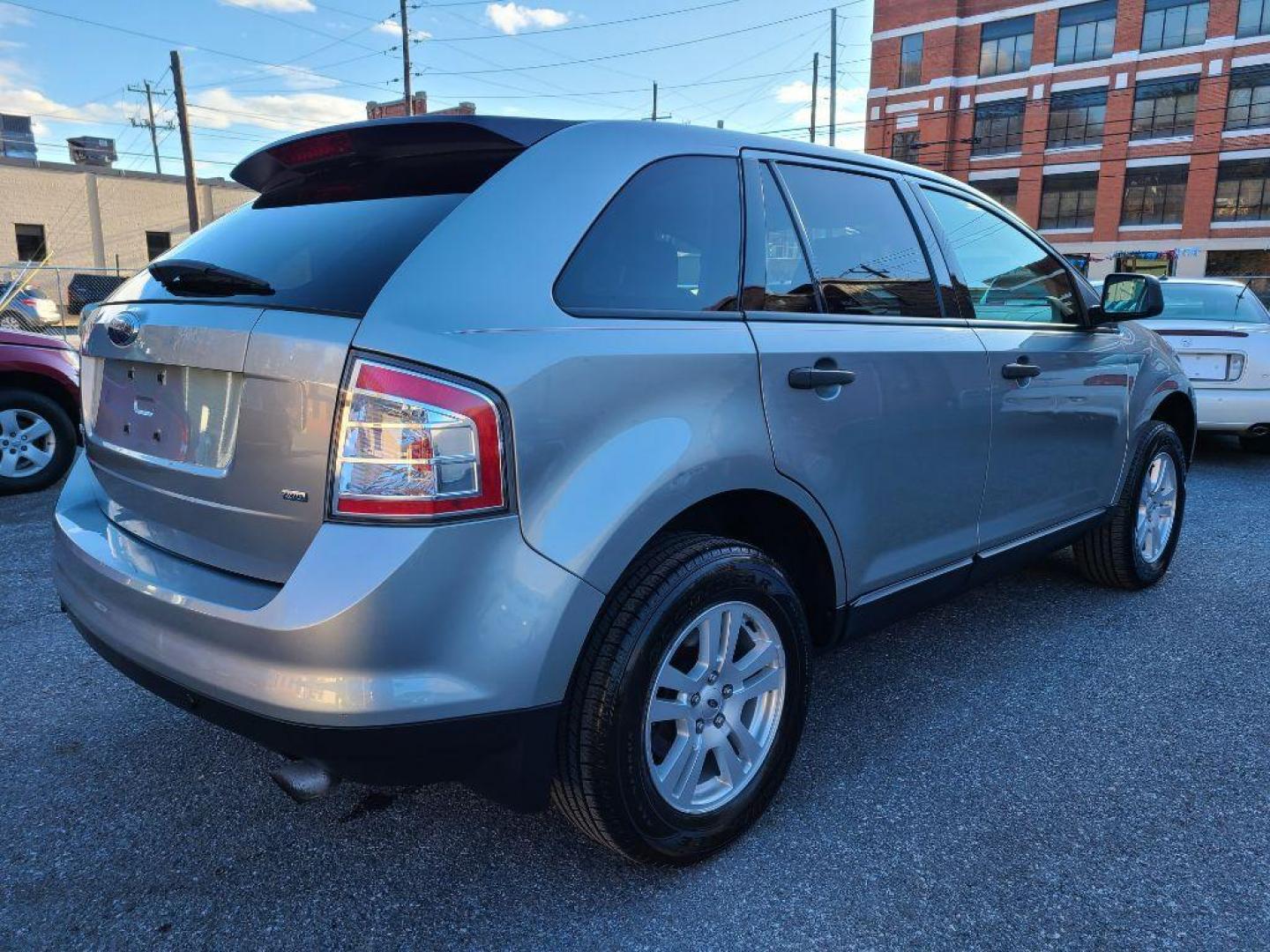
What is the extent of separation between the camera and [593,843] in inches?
90.3

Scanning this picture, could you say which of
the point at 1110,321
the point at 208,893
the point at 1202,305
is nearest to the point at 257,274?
the point at 208,893

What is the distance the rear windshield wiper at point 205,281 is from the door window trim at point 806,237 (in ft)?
3.80

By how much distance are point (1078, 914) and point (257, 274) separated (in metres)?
2.37

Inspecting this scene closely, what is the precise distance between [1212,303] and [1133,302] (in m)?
4.95

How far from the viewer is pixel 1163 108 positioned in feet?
134

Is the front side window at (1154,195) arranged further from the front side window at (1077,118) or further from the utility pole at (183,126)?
the utility pole at (183,126)

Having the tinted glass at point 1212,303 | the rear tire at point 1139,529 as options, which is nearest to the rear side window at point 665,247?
the rear tire at point 1139,529

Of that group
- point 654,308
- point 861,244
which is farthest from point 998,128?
point 654,308

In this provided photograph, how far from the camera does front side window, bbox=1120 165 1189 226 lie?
4053cm

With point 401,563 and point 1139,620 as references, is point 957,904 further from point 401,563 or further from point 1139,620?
point 1139,620

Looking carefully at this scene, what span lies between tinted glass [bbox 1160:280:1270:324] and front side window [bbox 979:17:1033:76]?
42.9 metres

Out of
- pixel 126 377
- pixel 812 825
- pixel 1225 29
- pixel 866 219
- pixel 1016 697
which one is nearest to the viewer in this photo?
pixel 126 377

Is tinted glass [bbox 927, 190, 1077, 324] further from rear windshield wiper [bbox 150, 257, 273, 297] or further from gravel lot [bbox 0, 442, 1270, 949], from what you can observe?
rear windshield wiper [bbox 150, 257, 273, 297]

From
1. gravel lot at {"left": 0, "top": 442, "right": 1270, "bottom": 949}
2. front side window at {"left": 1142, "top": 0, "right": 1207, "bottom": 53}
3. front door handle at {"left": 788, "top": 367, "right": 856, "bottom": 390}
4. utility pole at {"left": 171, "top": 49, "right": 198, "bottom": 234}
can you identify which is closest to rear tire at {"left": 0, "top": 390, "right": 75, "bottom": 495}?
gravel lot at {"left": 0, "top": 442, "right": 1270, "bottom": 949}
